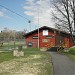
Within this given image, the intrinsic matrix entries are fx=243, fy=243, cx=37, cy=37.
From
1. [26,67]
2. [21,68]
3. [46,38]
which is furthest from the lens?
[46,38]

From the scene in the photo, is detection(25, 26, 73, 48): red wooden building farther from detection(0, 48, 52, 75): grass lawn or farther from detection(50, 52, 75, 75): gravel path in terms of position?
detection(50, 52, 75, 75): gravel path

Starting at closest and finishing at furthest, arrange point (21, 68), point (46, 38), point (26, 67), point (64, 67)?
point (21, 68) → point (26, 67) → point (64, 67) → point (46, 38)

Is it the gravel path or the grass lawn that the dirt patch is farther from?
the gravel path

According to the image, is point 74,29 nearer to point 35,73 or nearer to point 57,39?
point 57,39

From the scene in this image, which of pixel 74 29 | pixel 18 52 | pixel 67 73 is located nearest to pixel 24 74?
Result: pixel 67 73

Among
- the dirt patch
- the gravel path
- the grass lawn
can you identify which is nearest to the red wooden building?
the grass lawn

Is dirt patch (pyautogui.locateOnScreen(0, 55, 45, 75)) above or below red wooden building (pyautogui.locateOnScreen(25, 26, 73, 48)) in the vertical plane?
below

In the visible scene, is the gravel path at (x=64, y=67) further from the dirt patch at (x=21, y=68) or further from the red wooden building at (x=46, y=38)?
the red wooden building at (x=46, y=38)

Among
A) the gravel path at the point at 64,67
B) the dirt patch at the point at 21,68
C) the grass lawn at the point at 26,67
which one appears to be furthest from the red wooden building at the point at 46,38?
the dirt patch at the point at 21,68

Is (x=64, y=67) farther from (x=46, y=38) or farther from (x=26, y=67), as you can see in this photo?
(x=46, y=38)

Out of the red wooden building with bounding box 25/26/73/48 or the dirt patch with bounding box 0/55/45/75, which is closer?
the dirt patch with bounding box 0/55/45/75

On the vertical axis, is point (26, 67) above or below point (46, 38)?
below

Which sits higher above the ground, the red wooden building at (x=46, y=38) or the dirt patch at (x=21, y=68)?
the red wooden building at (x=46, y=38)

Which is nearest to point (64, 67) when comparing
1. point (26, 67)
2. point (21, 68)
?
point (26, 67)
